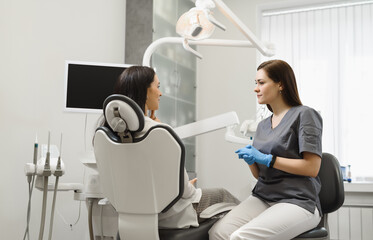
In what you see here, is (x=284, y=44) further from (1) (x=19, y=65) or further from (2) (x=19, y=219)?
(2) (x=19, y=219)

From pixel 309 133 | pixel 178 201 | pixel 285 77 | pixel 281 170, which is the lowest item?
pixel 178 201

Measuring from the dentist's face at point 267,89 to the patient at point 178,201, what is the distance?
17.9 inches

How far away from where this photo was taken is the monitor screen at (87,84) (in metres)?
2.53

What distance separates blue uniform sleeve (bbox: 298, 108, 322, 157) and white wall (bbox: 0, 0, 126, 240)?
1.81 m

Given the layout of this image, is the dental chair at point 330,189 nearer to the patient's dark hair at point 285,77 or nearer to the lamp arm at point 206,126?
the patient's dark hair at point 285,77

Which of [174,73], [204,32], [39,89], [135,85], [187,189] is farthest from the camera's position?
[174,73]

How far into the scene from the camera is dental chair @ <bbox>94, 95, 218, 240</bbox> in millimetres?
1407

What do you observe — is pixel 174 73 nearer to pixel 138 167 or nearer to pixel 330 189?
pixel 330 189

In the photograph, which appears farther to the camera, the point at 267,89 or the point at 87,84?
the point at 87,84

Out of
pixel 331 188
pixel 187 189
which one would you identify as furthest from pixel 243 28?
pixel 187 189

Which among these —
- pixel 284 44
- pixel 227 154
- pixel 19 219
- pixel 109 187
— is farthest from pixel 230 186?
pixel 109 187

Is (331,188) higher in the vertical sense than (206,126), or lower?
lower

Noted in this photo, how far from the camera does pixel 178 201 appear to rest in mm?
1537

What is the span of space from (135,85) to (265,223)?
0.71 meters
